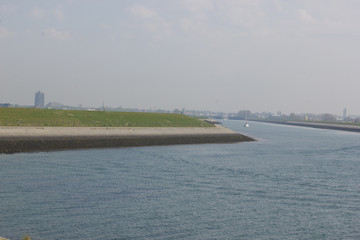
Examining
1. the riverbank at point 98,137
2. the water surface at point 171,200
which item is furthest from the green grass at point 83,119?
the water surface at point 171,200

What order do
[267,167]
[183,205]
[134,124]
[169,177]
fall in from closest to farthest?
1. [183,205]
2. [169,177]
3. [267,167]
4. [134,124]

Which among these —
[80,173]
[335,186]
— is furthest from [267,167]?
[80,173]

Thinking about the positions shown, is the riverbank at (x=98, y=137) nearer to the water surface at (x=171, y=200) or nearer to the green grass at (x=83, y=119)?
the green grass at (x=83, y=119)

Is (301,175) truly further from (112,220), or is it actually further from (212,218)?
(112,220)

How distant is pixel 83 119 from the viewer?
8075cm

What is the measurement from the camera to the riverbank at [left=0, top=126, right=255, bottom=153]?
55.0 m

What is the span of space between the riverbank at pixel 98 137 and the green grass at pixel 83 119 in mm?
4047

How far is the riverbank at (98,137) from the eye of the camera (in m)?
55.0

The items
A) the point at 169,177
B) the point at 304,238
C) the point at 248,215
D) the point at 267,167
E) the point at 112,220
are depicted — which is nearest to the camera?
the point at 304,238

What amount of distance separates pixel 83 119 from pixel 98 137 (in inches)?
580

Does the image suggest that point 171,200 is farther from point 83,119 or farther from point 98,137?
point 83,119

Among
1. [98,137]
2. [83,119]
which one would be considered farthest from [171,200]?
[83,119]

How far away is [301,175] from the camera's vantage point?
135 ft

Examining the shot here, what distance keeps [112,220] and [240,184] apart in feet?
49.5
